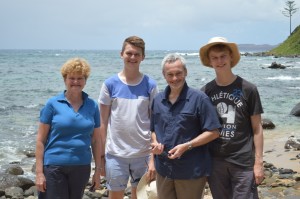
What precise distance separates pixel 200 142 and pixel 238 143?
0.39 metres

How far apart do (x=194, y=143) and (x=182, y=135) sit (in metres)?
0.15

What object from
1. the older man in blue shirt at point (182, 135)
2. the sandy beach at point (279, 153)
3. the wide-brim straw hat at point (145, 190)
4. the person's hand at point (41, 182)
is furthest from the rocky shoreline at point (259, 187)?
the person's hand at point (41, 182)

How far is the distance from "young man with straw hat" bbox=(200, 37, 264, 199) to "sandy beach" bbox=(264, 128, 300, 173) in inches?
256

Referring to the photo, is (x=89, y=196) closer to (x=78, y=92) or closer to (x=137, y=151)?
(x=137, y=151)

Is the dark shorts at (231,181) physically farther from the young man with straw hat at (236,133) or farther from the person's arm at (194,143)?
the person's arm at (194,143)

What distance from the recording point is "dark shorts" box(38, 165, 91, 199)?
4172 millimetres

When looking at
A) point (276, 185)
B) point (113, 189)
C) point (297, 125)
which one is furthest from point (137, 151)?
point (297, 125)

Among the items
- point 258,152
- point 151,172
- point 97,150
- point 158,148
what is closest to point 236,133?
point 258,152

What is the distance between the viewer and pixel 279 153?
1173 centimetres

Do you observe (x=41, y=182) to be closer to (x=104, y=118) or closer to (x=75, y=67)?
(x=104, y=118)

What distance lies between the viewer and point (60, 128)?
13.6 ft

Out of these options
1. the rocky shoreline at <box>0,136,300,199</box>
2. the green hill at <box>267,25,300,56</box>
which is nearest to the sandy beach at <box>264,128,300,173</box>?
the rocky shoreline at <box>0,136,300,199</box>

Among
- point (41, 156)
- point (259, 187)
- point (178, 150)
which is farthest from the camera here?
point (259, 187)

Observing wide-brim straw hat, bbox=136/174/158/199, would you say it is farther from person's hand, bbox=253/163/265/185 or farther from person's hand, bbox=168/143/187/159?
person's hand, bbox=253/163/265/185
